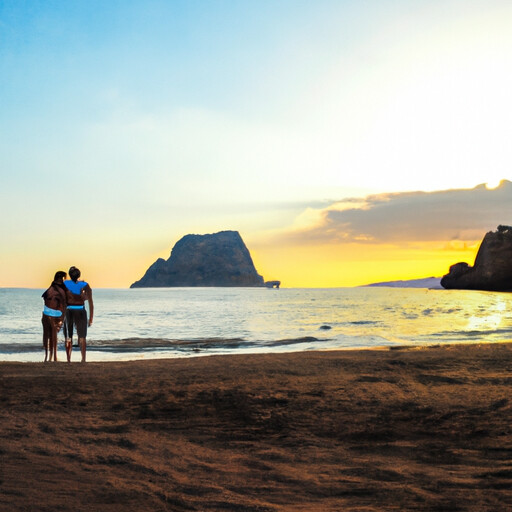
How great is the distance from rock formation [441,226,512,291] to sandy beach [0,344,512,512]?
133m

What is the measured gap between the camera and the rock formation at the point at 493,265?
132 meters

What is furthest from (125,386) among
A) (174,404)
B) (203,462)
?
(203,462)

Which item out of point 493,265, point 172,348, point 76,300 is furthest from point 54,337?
point 493,265

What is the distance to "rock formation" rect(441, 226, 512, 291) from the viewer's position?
433ft

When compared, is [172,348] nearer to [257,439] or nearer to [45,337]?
[45,337]

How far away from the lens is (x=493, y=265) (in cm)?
13788

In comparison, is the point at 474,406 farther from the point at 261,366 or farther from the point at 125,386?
the point at 125,386

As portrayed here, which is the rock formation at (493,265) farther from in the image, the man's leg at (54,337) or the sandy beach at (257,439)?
the man's leg at (54,337)

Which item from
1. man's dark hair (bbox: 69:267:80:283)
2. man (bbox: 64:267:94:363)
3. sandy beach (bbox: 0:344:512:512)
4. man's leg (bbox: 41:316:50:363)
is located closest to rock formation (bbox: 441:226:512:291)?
sandy beach (bbox: 0:344:512:512)

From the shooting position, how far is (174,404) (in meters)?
8.14

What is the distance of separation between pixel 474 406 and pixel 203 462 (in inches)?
173

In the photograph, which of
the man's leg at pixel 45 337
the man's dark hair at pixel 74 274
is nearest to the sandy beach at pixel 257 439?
the man's leg at pixel 45 337

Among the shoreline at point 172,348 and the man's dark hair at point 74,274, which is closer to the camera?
the man's dark hair at point 74,274

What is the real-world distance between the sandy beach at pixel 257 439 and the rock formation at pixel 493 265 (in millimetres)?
133376
